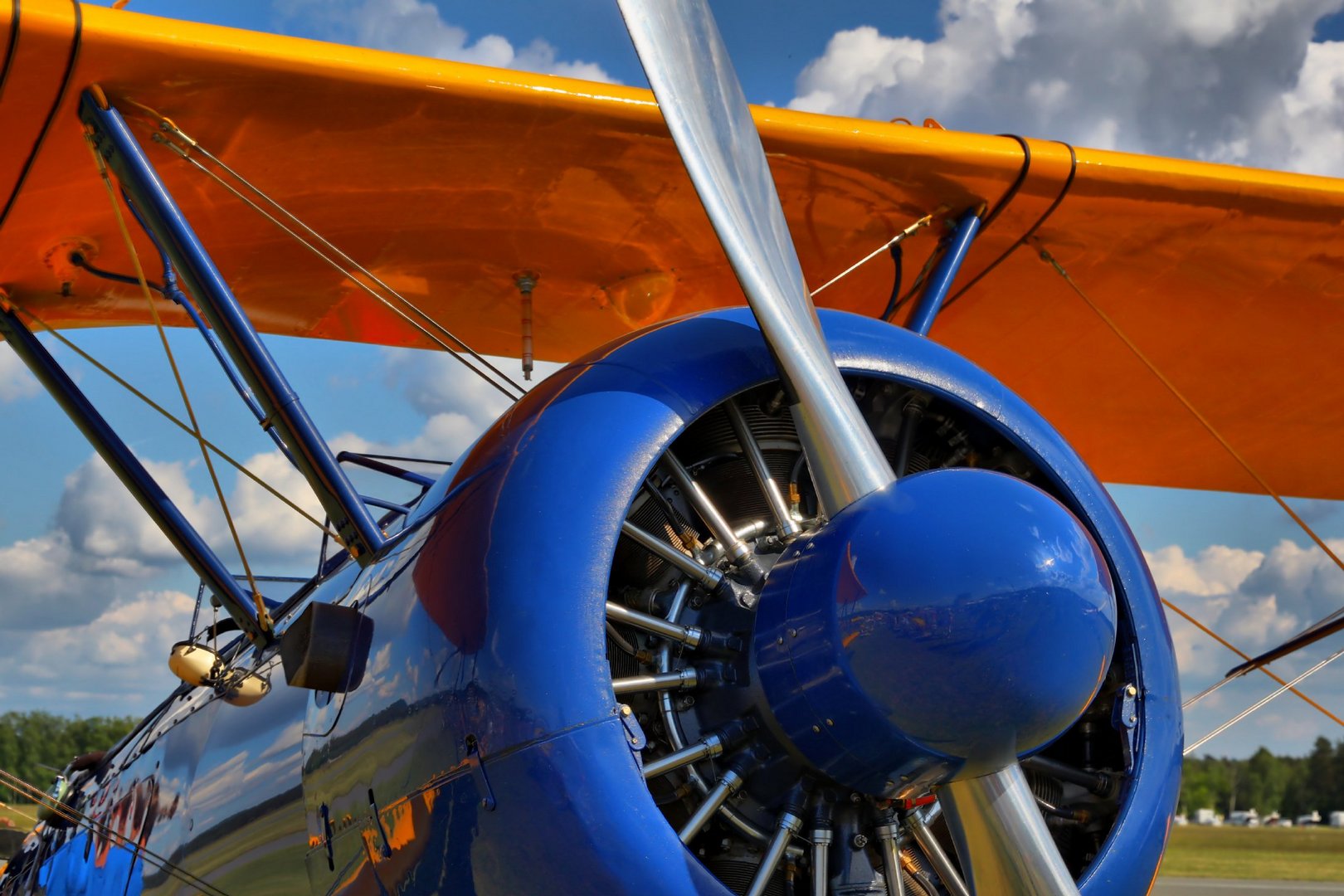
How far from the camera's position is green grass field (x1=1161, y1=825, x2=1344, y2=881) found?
2609cm

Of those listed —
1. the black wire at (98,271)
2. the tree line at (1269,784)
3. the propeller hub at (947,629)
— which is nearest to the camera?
the propeller hub at (947,629)

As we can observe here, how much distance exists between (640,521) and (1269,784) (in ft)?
268

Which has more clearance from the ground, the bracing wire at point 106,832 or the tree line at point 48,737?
the tree line at point 48,737

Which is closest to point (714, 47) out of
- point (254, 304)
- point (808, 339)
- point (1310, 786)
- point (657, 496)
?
point (808, 339)

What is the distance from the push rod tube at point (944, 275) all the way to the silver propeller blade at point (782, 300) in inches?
49.8

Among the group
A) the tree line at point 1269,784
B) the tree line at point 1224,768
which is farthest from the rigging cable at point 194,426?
the tree line at point 1269,784

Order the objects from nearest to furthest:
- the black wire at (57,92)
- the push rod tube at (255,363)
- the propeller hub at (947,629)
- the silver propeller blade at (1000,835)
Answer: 1. the propeller hub at (947,629)
2. the silver propeller blade at (1000,835)
3. the push rod tube at (255,363)
4. the black wire at (57,92)

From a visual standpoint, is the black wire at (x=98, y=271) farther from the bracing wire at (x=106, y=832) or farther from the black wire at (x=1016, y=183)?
the black wire at (x=1016, y=183)

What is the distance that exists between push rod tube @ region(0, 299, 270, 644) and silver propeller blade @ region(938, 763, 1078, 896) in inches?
94.8

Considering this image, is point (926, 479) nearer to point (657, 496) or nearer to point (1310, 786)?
point (657, 496)

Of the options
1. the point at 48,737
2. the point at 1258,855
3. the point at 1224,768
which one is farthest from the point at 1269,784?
the point at 48,737

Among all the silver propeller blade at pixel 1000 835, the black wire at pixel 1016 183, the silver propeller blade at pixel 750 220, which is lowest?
the silver propeller blade at pixel 1000 835

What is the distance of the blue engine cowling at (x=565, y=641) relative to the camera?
2588mm

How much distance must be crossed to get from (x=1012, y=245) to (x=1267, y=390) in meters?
2.21
